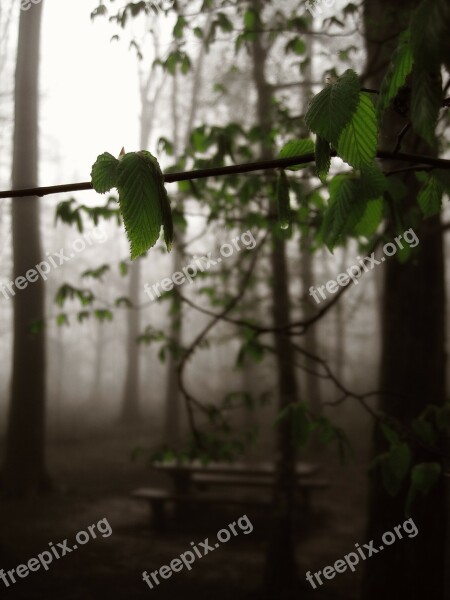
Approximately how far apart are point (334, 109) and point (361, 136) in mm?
99

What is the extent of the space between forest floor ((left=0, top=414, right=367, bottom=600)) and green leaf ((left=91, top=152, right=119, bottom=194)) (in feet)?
12.1

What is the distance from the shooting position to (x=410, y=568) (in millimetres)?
3531

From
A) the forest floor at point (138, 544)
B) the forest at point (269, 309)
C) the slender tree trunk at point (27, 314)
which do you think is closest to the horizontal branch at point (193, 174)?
the forest at point (269, 309)

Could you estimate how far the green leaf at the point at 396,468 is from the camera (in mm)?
1674

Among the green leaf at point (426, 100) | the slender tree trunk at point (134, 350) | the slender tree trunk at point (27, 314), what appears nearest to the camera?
the green leaf at point (426, 100)

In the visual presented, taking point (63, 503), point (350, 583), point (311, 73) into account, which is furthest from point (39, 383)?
point (311, 73)

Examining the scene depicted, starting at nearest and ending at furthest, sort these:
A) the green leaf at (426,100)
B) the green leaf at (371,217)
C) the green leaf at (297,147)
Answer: the green leaf at (426,100), the green leaf at (297,147), the green leaf at (371,217)

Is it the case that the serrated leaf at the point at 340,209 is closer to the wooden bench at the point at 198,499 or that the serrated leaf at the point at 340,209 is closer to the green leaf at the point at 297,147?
the green leaf at the point at 297,147

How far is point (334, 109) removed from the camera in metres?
0.84

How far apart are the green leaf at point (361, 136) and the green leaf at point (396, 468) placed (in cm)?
112

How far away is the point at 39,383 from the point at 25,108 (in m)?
4.69

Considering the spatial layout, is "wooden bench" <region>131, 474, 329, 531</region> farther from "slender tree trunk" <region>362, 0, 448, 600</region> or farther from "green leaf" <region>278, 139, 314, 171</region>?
"green leaf" <region>278, 139, 314, 171</region>

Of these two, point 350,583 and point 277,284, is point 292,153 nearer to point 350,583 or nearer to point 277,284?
point 277,284

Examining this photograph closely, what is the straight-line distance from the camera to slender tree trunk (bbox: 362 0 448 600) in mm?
3518
